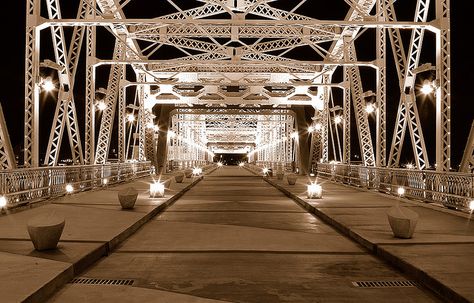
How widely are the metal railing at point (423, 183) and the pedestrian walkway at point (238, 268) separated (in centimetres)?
393

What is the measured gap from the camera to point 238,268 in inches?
344

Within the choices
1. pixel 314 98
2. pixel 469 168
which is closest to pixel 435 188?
pixel 469 168

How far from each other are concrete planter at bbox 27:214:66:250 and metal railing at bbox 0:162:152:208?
19.8ft

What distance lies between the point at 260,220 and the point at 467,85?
161 feet

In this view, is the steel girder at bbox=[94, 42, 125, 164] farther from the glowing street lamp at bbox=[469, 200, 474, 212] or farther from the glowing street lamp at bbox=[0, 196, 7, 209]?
the glowing street lamp at bbox=[469, 200, 474, 212]

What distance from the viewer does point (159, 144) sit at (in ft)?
165

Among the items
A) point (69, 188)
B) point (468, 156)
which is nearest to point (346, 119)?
point (468, 156)

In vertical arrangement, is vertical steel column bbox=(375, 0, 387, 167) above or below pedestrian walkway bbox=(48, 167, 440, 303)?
above

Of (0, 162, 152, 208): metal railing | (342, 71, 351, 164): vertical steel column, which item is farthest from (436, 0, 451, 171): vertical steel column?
(342, 71, 351, 164): vertical steel column

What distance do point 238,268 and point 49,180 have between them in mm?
12233

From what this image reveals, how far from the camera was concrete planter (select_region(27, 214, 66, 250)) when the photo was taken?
906 cm

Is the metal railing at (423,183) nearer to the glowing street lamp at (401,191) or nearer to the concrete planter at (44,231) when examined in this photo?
the glowing street lamp at (401,191)

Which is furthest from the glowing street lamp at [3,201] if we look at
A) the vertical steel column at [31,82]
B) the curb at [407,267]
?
the curb at [407,267]

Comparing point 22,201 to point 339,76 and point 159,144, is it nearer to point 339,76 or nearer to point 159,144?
point 159,144
